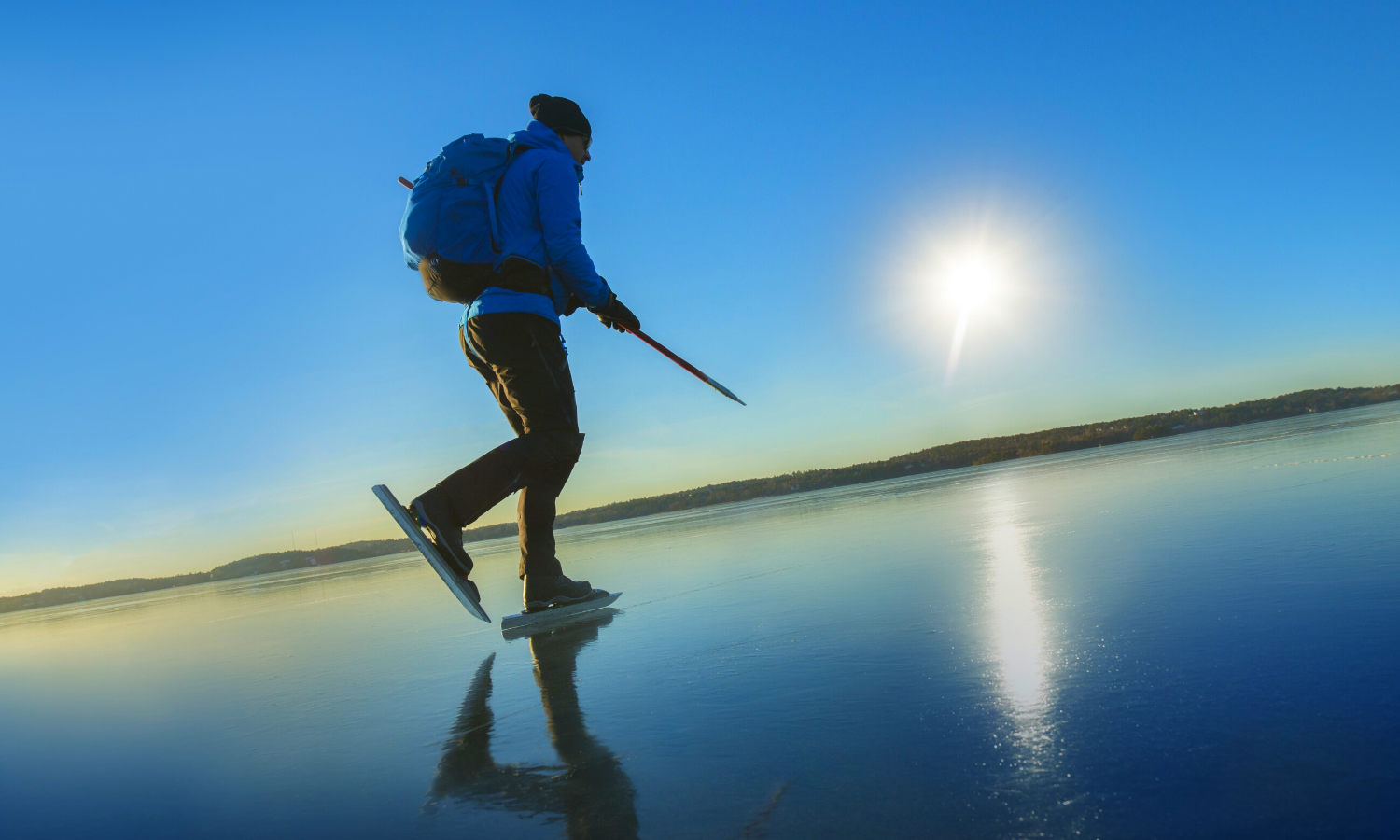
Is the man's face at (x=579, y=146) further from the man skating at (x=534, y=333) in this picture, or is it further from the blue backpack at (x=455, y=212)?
the blue backpack at (x=455, y=212)

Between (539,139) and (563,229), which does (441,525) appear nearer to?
(563,229)

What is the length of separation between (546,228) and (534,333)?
1.63 feet

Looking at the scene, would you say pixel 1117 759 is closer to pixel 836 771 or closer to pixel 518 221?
pixel 836 771

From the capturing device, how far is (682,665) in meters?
1.96

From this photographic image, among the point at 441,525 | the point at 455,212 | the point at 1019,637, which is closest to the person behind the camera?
the point at 1019,637

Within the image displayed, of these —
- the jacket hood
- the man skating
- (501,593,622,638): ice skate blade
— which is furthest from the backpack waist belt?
(501,593,622,638): ice skate blade

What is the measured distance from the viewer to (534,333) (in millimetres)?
3031

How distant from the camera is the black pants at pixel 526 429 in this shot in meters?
2.79

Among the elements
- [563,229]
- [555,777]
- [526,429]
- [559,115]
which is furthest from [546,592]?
[559,115]

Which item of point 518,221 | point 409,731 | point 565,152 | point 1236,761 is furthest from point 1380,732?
point 565,152

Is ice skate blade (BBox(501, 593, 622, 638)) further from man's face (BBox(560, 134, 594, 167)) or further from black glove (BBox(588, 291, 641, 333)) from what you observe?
man's face (BBox(560, 134, 594, 167))

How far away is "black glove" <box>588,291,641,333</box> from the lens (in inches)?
133

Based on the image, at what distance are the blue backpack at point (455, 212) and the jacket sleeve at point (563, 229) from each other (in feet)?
0.69

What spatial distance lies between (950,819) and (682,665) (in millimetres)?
1129
